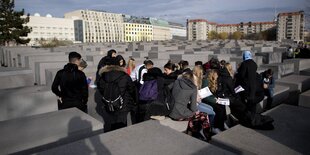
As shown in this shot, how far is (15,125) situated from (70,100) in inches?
48.5

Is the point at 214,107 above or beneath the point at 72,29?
beneath

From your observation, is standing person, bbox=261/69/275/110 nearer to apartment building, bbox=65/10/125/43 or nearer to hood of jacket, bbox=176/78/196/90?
hood of jacket, bbox=176/78/196/90

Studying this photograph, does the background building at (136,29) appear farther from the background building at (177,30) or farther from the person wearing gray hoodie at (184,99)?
the person wearing gray hoodie at (184,99)

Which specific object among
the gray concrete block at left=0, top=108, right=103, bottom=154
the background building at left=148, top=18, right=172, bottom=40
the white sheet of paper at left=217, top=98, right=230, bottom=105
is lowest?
the gray concrete block at left=0, top=108, right=103, bottom=154

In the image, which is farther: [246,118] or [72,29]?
[72,29]

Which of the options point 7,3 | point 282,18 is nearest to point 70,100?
point 7,3

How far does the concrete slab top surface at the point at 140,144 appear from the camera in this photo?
2326 mm

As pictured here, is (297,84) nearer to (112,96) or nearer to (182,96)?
(182,96)

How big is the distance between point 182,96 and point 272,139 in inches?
59.5

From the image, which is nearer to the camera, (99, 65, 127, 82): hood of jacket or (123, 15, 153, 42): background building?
(99, 65, 127, 82): hood of jacket

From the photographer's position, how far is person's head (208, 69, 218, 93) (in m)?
4.64

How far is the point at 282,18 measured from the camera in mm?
112750

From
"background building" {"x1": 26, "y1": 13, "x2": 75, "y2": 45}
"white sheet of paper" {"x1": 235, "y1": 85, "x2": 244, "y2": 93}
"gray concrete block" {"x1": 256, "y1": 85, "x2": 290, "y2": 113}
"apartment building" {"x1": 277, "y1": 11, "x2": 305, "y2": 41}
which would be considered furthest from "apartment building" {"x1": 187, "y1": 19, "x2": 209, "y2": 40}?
"white sheet of paper" {"x1": 235, "y1": 85, "x2": 244, "y2": 93}

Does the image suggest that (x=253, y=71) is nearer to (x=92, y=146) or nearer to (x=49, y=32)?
(x=92, y=146)
